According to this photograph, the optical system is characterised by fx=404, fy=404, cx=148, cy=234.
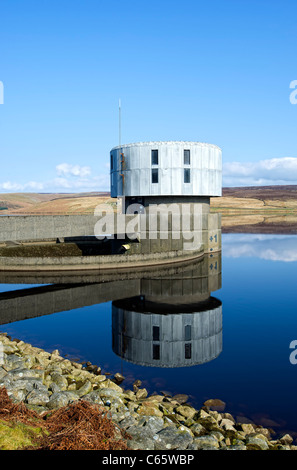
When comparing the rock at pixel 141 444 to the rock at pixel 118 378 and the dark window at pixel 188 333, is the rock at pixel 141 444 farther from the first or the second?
the dark window at pixel 188 333

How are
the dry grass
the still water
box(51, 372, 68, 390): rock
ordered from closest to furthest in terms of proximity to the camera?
the dry grass, box(51, 372, 68, 390): rock, the still water

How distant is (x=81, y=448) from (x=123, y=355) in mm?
9972

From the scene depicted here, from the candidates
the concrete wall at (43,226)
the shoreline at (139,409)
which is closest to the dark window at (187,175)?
the concrete wall at (43,226)

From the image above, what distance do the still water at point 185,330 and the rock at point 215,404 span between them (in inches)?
9.3

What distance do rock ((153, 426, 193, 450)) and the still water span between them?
328 cm

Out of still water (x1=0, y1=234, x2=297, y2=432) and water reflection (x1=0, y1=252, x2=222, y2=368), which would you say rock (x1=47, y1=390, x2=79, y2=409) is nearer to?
still water (x1=0, y1=234, x2=297, y2=432)

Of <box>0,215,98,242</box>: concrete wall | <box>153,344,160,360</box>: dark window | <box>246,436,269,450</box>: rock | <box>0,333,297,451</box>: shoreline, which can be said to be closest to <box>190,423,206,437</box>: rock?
<box>0,333,297,451</box>: shoreline

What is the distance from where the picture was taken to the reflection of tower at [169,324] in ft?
59.1

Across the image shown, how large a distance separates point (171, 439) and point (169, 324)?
41.9 ft

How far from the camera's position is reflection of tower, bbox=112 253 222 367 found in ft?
59.1

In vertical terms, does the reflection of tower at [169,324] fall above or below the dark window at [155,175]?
below

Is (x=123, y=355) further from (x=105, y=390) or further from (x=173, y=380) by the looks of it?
(x=105, y=390)

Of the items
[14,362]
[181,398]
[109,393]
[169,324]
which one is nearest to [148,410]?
[109,393]

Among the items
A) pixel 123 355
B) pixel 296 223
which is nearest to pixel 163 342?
pixel 123 355
